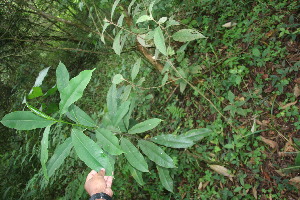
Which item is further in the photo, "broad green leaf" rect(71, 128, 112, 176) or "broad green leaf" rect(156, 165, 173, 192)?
"broad green leaf" rect(156, 165, 173, 192)

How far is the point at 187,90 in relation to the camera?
3072 millimetres

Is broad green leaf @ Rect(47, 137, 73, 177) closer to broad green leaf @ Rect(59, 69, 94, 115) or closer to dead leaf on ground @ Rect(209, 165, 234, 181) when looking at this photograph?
broad green leaf @ Rect(59, 69, 94, 115)

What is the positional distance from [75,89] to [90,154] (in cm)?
30

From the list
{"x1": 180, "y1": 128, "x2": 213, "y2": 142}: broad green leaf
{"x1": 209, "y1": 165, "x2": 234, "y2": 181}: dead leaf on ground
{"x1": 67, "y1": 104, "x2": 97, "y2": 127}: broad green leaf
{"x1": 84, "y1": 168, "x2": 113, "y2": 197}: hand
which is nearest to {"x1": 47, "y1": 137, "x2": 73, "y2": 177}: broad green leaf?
{"x1": 67, "y1": 104, "x2": 97, "y2": 127}: broad green leaf

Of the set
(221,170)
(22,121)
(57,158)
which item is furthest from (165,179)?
(22,121)

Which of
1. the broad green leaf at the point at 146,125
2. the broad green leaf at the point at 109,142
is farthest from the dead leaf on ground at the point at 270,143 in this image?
the broad green leaf at the point at 109,142

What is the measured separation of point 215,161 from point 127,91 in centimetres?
127

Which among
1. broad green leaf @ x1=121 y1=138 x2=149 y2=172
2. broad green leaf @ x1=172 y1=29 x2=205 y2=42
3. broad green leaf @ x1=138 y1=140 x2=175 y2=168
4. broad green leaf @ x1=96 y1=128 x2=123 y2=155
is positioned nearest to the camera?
broad green leaf @ x1=96 y1=128 x2=123 y2=155

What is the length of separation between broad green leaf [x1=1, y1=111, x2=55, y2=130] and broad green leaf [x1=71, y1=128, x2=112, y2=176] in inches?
6.6

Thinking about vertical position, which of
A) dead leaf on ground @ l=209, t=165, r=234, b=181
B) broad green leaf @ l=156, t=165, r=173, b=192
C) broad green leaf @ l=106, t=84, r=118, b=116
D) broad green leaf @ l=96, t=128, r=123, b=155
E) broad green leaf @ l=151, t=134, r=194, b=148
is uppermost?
broad green leaf @ l=96, t=128, r=123, b=155

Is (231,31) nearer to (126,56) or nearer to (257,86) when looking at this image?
(257,86)

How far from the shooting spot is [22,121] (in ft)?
3.30

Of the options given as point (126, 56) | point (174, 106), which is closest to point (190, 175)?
point (174, 106)

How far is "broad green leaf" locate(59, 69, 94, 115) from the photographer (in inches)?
39.6
